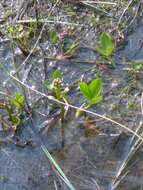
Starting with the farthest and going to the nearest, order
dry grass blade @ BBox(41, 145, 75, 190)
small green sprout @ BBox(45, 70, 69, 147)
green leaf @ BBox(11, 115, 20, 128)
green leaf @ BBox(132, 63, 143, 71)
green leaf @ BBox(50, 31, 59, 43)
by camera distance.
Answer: green leaf @ BBox(50, 31, 59, 43) → green leaf @ BBox(132, 63, 143, 71) → green leaf @ BBox(11, 115, 20, 128) → small green sprout @ BBox(45, 70, 69, 147) → dry grass blade @ BBox(41, 145, 75, 190)

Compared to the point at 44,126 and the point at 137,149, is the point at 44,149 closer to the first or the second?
the point at 44,126

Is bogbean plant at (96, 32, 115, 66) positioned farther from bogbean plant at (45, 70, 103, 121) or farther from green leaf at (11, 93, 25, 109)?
green leaf at (11, 93, 25, 109)

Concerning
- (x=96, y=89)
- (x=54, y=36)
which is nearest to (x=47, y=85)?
(x=96, y=89)

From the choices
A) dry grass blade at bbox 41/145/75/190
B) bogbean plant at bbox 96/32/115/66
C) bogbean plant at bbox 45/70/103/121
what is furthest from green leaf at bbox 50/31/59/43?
dry grass blade at bbox 41/145/75/190

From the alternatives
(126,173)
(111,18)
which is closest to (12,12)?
(111,18)

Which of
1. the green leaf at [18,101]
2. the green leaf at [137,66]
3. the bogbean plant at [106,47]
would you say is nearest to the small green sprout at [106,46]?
the bogbean plant at [106,47]

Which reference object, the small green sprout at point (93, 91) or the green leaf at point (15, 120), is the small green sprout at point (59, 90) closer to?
the small green sprout at point (93, 91)

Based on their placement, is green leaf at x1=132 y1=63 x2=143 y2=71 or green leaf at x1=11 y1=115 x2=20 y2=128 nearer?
green leaf at x1=11 y1=115 x2=20 y2=128
